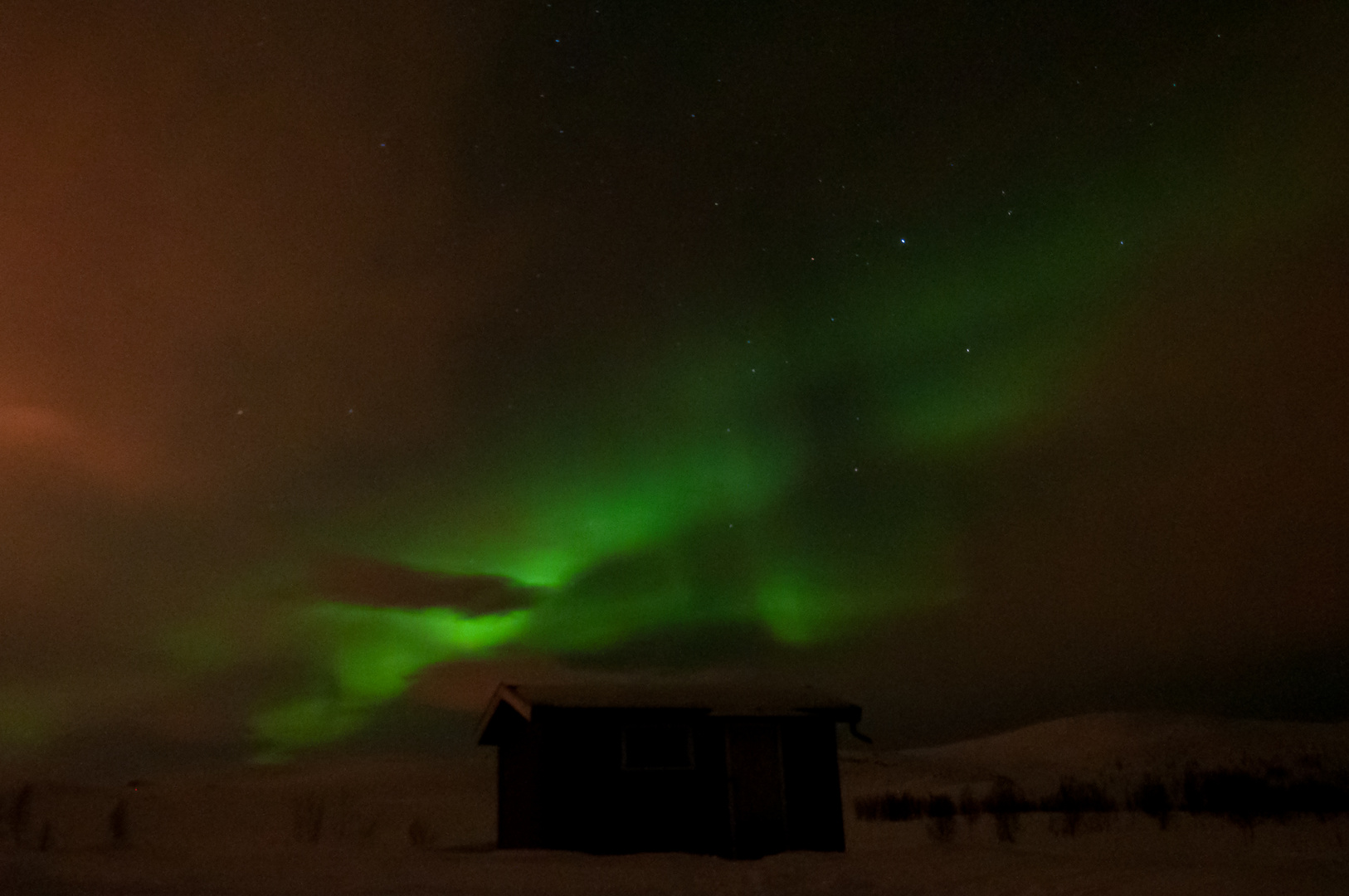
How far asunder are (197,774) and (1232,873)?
8266 cm

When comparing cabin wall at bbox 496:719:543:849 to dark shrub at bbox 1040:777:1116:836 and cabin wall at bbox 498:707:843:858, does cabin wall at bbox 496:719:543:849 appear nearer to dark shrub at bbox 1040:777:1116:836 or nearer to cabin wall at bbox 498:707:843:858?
cabin wall at bbox 498:707:843:858

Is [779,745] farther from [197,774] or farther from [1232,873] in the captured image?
[197,774]

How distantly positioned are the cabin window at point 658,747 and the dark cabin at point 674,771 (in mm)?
18

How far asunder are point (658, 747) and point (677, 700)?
811 mm

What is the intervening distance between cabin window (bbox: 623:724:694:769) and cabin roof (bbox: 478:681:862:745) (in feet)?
1.51

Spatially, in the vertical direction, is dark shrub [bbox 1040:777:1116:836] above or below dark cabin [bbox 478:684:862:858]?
below

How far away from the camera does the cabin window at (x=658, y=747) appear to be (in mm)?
18219

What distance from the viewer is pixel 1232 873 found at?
12.3m

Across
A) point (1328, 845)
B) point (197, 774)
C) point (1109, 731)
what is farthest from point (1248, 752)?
point (197, 774)

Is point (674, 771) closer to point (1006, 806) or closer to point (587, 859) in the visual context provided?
point (587, 859)

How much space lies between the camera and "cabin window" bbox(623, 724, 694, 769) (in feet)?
59.8

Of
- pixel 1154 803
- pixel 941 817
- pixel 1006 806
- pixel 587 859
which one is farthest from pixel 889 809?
pixel 587 859

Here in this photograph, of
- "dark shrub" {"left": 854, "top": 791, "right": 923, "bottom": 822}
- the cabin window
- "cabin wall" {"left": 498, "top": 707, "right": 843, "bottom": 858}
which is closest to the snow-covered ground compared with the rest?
"dark shrub" {"left": 854, "top": 791, "right": 923, "bottom": 822}

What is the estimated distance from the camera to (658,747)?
1844 cm
